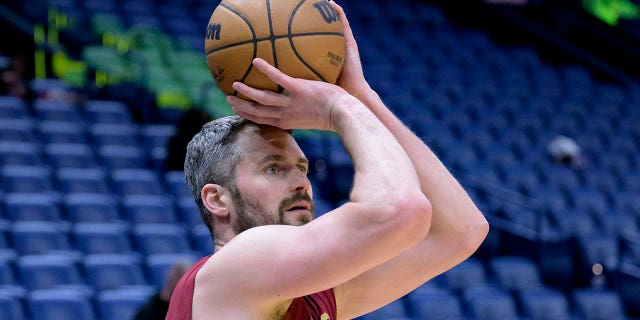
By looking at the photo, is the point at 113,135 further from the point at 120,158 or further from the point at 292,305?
the point at 292,305

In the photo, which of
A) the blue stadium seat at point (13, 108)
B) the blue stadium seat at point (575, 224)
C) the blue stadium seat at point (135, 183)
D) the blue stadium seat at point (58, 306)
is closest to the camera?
the blue stadium seat at point (58, 306)

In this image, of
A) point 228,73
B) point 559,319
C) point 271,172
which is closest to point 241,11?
point 228,73

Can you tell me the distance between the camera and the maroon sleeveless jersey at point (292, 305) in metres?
2.09

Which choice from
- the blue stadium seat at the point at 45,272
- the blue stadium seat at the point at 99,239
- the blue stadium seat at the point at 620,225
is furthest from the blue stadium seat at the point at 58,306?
the blue stadium seat at the point at 620,225

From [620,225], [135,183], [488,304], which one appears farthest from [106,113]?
[620,225]

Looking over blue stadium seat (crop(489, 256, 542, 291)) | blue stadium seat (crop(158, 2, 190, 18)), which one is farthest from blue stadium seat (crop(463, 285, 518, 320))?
blue stadium seat (crop(158, 2, 190, 18))

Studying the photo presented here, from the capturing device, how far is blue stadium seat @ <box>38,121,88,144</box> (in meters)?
7.31

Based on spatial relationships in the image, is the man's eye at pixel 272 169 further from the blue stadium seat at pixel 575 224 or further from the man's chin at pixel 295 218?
the blue stadium seat at pixel 575 224

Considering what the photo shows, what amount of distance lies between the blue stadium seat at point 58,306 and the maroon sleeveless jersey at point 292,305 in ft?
10.7

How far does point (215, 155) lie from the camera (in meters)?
2.20

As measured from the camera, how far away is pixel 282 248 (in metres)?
1.95

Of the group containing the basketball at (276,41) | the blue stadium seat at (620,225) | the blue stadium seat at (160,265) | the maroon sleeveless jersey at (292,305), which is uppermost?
the basketball at (276,41)

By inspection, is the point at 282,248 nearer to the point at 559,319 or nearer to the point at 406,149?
the point at 406,149

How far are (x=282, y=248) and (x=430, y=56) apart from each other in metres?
9.73
